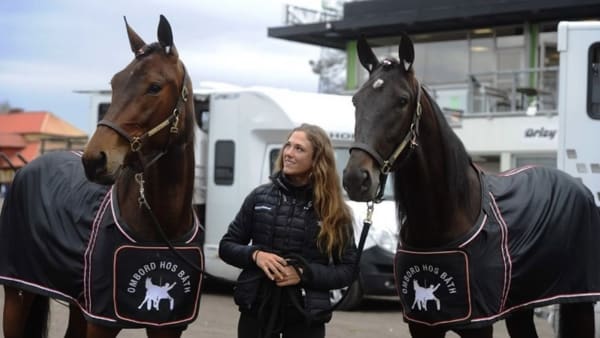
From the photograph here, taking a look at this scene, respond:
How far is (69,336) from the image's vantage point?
251 inches

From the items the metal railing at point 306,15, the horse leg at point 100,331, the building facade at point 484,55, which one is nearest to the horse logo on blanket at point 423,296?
the horse leg at point 100,331

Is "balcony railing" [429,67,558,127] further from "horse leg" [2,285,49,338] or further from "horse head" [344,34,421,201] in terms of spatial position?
"horse head" [344,34,421,201]

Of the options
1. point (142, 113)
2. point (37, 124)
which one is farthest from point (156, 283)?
point (37, 124)

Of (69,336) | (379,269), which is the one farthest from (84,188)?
(379,269)

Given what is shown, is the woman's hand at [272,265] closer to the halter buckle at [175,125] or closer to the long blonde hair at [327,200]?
the long blonde hair at [327,200]

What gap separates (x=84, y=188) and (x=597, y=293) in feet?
10.4

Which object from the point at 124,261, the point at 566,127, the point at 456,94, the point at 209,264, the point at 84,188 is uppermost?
the point at 456,94

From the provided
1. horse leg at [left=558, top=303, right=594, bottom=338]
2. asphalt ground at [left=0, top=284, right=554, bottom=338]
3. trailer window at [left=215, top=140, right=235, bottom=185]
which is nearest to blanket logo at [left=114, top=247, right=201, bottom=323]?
horse leg at [left=558, top=303, right=594, bottom=338]

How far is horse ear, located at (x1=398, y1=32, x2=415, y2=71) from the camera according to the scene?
4859 millimetres

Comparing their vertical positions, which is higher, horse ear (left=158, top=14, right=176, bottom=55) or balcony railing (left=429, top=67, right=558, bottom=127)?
balcony railing (left=429, top=67, right=558, bottom=127)

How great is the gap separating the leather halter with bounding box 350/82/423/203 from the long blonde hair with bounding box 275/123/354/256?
318 millimetres

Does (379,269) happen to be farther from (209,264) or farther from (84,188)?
(84,188)

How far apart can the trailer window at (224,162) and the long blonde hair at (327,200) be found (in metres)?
8.16

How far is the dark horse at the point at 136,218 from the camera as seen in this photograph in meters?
4.74
